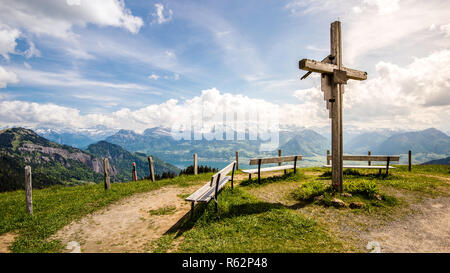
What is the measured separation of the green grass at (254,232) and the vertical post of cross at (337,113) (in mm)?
2610

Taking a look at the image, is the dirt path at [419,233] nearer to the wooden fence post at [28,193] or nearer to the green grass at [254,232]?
the green grass at [254,232]

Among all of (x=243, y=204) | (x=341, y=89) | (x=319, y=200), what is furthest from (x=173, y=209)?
(x=341, y=89)

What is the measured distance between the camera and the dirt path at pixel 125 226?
5.28 metres

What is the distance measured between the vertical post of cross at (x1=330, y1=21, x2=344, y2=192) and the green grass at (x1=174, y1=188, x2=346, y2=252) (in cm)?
261

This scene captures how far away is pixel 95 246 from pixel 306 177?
34.0ft

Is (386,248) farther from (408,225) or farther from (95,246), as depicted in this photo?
(95,246)

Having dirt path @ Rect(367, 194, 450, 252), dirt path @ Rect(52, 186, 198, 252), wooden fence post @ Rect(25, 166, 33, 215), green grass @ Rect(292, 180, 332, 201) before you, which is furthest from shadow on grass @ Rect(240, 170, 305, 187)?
wooden fence post @ Rect(25, 166, 33, 215)

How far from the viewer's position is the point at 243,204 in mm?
7379

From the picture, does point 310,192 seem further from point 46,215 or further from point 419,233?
point 46,215

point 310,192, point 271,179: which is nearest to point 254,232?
point 310,192

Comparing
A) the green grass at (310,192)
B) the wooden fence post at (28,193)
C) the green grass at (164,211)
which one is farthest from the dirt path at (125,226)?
the green grass at (310,192)

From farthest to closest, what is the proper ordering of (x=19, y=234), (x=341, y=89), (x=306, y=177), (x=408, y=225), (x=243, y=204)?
1. (x=306, y=177)
2. (x=341, y=89)
3. (x=243, y=204)
4. (x=19, y=234)
5. (x=408, y=225)
